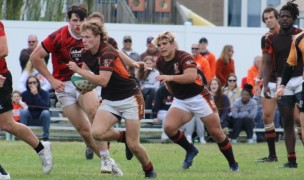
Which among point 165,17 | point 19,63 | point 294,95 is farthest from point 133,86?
point 165,17

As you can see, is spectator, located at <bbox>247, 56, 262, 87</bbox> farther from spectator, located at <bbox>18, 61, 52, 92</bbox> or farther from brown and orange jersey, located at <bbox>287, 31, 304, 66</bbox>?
brown and orange jersey, located at <bbox>287, 31, 304, 66</bbox>

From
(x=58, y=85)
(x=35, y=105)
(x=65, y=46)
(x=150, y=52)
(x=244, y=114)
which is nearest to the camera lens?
(x=58, y=85)

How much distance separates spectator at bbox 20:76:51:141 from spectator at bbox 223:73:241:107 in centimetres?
381

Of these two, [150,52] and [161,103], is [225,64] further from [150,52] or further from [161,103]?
[161,103]

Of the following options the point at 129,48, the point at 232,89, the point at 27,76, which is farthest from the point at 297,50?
the point at 27,76

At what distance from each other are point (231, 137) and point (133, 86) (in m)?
9.01

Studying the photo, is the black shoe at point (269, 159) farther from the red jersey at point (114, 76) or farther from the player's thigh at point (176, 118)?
the red jersey at point (114, 76)

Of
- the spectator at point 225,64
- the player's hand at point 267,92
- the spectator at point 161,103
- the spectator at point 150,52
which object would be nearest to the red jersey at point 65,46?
the player's hand at point 267,92

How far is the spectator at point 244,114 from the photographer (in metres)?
20.1

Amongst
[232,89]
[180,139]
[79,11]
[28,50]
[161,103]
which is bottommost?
[161,103]

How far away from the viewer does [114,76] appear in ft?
37.2

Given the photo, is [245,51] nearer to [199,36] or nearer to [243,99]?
[199,36]

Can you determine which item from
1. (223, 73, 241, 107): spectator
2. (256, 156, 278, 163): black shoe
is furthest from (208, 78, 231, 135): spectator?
(256, 156, 278, 163): black shoe

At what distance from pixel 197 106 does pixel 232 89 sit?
323 inches
